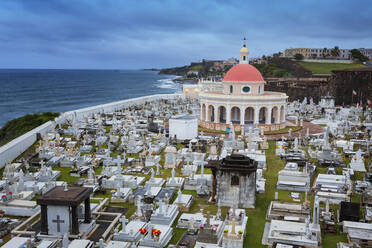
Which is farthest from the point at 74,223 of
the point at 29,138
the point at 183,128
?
the point at 183,128

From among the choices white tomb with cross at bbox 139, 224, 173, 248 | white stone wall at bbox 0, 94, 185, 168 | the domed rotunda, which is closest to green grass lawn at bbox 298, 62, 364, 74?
the domed rotunda

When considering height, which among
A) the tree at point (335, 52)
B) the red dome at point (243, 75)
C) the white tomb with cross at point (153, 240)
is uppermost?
the tree at point (335, 52)

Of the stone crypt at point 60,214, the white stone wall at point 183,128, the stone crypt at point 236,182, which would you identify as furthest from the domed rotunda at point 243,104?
the stone crypt at point 60,214

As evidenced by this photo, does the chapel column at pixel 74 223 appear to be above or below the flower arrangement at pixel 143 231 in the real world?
above

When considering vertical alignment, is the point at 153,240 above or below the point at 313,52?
below

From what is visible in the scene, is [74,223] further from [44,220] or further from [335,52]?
[335,52]

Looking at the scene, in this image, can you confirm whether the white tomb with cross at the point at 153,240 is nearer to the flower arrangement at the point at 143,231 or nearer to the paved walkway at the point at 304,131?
the flower arrangement at the point at 143,231

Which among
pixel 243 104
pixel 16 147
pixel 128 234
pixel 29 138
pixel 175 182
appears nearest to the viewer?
pixel 128 234

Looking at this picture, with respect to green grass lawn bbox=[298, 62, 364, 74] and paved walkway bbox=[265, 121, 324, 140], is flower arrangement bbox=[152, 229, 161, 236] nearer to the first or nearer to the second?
paved walkway bbox=[265, 121, 324, 140]
